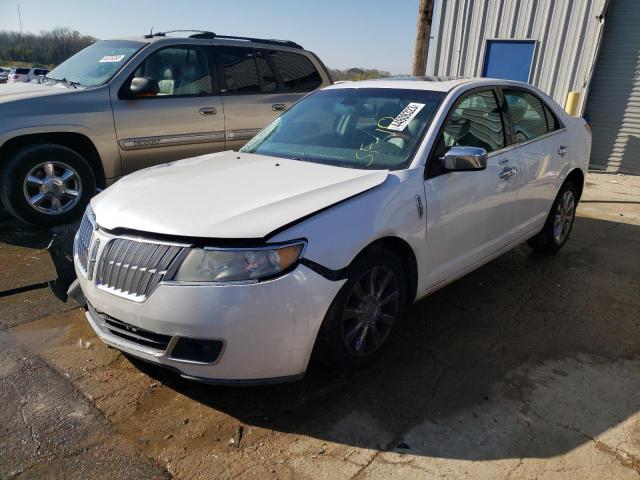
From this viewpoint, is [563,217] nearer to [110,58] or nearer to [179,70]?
[179,70]

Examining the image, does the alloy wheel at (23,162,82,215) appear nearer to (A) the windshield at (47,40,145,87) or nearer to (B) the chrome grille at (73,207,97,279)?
(A) the windshield at (47,40,145,87)

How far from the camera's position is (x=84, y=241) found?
9.61 ft

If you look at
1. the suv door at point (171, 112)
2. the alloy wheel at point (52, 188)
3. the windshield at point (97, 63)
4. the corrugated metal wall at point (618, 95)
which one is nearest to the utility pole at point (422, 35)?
the corrugated metal wall at point (618, 95)

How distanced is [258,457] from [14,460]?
109 cm

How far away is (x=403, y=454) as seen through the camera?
2383mm

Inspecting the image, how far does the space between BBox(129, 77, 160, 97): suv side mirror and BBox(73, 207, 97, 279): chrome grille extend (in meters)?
2.64

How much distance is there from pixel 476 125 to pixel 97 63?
4.28 m

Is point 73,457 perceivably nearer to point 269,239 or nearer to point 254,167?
point 269,239

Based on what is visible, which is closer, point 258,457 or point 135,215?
point 258,457

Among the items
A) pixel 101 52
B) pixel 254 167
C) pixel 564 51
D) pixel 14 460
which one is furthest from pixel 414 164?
pixel 564 51

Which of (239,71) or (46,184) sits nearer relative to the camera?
(46,184)

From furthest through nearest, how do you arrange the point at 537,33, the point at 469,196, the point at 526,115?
the point at 537,33 → the point at 526,115 → the point at 469,196

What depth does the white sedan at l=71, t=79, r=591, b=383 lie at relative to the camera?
237cm

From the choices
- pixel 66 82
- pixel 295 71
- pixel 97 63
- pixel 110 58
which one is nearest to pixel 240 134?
pixel 295 71
